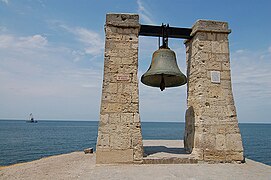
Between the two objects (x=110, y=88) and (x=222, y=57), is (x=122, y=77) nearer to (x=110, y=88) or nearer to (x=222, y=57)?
(x=110, y=88)

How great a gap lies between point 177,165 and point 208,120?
4.07ft

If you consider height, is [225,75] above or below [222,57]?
below

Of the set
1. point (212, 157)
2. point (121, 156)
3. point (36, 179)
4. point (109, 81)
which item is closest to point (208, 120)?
point (212, 157)

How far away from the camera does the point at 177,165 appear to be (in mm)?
4305

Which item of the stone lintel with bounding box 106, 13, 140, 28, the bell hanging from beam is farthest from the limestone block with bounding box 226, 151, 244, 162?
the stone lintel with bounding box 106, 13, 140, 28

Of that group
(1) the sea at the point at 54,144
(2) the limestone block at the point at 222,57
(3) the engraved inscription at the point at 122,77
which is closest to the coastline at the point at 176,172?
(3) the engraved inscription at the point at 122,77

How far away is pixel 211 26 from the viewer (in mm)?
5211

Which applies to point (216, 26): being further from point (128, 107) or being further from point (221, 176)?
point (221, 176)

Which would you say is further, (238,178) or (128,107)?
(128,107)

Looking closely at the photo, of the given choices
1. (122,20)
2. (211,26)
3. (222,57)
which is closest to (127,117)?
(122,20)

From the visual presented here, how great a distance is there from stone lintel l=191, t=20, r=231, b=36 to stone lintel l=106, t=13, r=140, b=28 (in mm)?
1431

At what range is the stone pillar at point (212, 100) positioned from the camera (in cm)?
474

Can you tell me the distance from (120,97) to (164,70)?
3.65 ft

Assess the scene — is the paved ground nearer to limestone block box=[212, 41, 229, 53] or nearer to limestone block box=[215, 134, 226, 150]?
limestone block box=[215, 134, 226, 150]
